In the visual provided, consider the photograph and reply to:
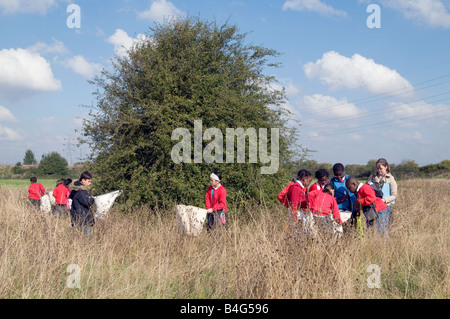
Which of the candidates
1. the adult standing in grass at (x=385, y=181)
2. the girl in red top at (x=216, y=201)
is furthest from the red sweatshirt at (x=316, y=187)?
the girl in red top at (x=216, y=201)

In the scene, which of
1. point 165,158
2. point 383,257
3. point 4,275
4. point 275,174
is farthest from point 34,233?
point 275,174

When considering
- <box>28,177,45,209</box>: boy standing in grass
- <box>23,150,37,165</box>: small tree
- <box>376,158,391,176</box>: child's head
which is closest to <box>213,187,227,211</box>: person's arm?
<box>376,158,391,176</box>: child's head

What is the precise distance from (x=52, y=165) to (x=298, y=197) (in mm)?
64338

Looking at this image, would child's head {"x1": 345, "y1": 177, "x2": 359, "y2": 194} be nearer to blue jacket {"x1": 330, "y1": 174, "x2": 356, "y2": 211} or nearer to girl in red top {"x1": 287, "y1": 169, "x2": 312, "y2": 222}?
blue jacket {"x1": 330, "y1": 174, "x2": 356, "y2": 211}

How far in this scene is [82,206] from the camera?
21.9 feet

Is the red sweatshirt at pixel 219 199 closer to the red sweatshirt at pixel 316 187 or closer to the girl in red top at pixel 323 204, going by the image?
the red sweatshirt at pixel 316 187

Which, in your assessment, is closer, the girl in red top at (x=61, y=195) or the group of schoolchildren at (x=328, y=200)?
the group of schoolchildren at (x=328, y=200)

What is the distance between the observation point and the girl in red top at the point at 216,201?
289 inches

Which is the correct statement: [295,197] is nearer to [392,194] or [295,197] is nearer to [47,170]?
[392,194]

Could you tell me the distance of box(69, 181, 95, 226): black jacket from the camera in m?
6.61

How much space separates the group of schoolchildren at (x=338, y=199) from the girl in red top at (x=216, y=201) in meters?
0.32

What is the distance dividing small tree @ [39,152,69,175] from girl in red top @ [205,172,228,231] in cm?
6000

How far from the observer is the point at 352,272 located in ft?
16.6

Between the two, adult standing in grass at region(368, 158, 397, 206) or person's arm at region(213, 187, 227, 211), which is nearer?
adult standing in grass at region(368, 158, 397, 206)
